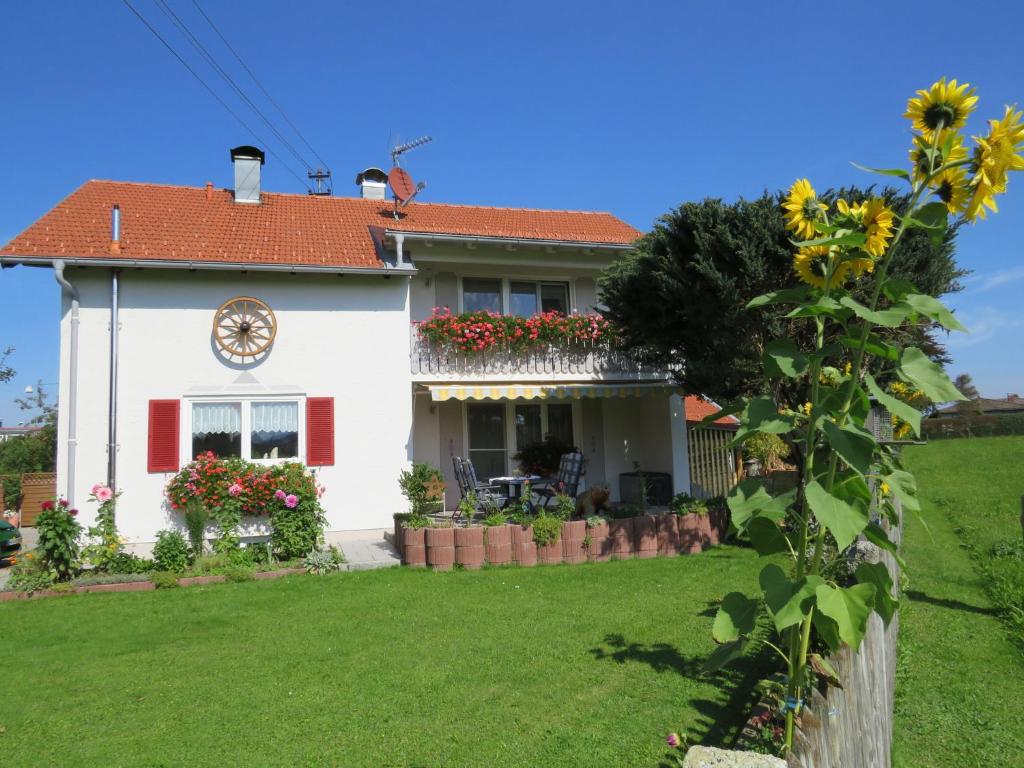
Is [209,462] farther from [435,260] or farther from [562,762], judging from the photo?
[562,762]

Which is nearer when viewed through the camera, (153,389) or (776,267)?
(776,267)

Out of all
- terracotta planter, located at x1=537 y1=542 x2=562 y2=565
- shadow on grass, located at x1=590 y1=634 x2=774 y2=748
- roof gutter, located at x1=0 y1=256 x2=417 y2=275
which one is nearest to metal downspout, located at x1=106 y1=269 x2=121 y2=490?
roof gutter, located at x1=0 y1=256 x2=417 y2=275

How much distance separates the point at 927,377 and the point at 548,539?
23.9ft

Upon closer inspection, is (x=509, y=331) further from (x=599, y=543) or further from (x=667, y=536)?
(x=667, y=536)

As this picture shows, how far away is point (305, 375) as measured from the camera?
12203 millimetres

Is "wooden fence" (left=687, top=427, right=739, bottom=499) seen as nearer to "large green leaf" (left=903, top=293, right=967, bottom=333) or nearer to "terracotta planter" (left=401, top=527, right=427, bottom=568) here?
"terracotta planter" (left=401, top=527, right=427, bottom=568)

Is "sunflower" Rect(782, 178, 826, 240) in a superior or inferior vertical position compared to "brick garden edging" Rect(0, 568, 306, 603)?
superior

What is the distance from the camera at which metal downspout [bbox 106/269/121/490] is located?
10906mm

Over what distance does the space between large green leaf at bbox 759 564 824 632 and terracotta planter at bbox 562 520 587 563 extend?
6787 mm

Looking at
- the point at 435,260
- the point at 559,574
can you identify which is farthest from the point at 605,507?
the point at 435,260

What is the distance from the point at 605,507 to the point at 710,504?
5.97 ft

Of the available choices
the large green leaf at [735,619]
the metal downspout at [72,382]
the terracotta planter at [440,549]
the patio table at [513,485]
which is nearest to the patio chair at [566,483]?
the patio table at [513,485]

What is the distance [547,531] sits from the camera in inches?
374

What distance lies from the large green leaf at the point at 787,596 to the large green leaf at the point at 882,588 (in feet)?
0.68
